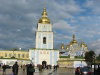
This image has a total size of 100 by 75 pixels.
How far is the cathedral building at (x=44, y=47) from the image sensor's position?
3015 inches

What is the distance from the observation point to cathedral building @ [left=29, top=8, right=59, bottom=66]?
76581 mm

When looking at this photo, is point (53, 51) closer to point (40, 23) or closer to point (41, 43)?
point (41, 43)

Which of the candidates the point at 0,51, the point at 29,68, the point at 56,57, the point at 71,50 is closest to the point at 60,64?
the point at 56,57

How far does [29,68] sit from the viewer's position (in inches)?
746

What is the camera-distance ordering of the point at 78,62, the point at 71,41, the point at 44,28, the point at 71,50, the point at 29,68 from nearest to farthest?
the point at 29,68 < the point at 78,62 < the point at 44,28 < the point at 71,50 < the point at 71,41

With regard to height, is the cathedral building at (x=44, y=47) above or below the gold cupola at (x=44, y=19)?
below

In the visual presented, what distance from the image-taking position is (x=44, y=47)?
77875mm

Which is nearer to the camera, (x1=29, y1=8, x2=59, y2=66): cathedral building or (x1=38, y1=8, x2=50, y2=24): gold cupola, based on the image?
(x1=29, y1=8, x2=59, y2=66): cathedral building

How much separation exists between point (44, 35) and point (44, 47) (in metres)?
3.70

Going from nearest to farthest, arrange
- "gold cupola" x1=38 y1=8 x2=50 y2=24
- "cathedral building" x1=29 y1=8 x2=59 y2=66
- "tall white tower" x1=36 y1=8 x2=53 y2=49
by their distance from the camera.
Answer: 1. "cathedral building" x1=29 y1=8 x2=59 y2=66
2. "tall white tower" x1=36 y1=8 x2=53 y2=49
3. "gold cupola" x1=38 y1=8 x2=50 y2=24

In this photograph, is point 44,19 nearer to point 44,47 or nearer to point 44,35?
point 44,35

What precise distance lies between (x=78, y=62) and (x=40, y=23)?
54.5 ft

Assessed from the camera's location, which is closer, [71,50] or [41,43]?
[41,43]

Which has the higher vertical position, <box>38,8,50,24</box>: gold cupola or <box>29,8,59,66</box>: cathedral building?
<box>38,8,50,24</box>: gold cupola
